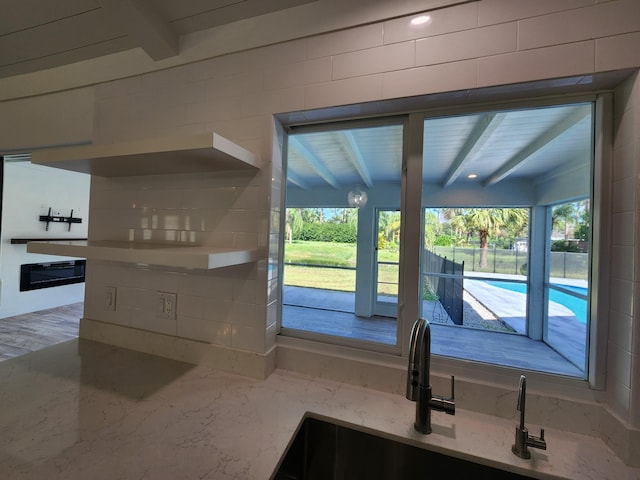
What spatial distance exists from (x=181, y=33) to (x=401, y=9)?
0.91m

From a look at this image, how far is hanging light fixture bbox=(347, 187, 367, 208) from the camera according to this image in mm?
2624

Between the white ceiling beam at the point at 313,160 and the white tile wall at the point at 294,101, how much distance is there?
0.86ft

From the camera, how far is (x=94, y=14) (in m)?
1.00

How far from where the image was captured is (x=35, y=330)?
10.2ft

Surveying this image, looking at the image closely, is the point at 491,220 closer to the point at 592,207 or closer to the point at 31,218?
the point at 592,207

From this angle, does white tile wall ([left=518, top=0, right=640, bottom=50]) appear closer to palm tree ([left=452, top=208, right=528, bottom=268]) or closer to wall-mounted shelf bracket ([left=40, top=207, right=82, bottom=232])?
palm tree ([left=452, top=208, right=528, bottom=268])

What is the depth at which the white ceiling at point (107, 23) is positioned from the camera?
0.94 metres

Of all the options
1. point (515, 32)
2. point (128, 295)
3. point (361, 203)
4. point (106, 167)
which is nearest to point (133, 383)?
point (128, 295)

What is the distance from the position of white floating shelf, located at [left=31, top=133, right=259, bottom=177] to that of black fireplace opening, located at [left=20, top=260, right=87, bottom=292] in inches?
169

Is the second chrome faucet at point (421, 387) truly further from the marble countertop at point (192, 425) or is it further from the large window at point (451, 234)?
the large window at point (451, 234)

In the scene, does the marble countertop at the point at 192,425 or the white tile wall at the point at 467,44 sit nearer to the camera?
the marble countertop at the point at 192,425

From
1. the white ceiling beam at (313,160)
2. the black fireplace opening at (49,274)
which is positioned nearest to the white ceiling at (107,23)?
the white ceiling beam at (313,160)

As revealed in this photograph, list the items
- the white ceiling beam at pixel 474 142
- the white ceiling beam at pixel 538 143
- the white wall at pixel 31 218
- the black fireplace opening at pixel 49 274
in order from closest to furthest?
the white ceiling beam at pixel 538 143, the white ceiling beam at pixel 474 142, the white wall at pixel 31 218, the black fireplace opening at pixel 49 274

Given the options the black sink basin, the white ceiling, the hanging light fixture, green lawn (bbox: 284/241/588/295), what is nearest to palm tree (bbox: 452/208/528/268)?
green lawn (bbox: 284/241/588/295)
